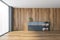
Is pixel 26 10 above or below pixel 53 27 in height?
above

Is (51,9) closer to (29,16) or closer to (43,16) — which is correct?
(43,16)

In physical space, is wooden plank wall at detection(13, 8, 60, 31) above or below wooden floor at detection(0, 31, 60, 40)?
above

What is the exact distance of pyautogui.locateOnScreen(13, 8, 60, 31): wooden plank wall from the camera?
936cm

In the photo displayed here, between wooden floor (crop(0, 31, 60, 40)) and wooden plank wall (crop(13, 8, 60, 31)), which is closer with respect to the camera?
wooden floor (crop(0, 31, 60, 40))

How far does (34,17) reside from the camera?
9391 millimetres

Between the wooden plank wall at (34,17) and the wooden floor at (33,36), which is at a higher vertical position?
the wooden plank wall at (34,17)

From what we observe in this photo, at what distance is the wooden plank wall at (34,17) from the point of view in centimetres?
936

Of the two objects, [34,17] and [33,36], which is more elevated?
[34,17]

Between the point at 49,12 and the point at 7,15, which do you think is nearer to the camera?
the point at 7,15

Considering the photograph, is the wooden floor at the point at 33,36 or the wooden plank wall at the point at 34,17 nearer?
the wooden floor at the point at 33,36

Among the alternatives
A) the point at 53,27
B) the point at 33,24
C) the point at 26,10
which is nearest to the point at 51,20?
the point at 53,27

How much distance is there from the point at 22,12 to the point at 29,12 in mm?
602

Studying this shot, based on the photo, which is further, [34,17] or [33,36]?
[34,17]

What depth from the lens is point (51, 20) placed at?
30.9ft
